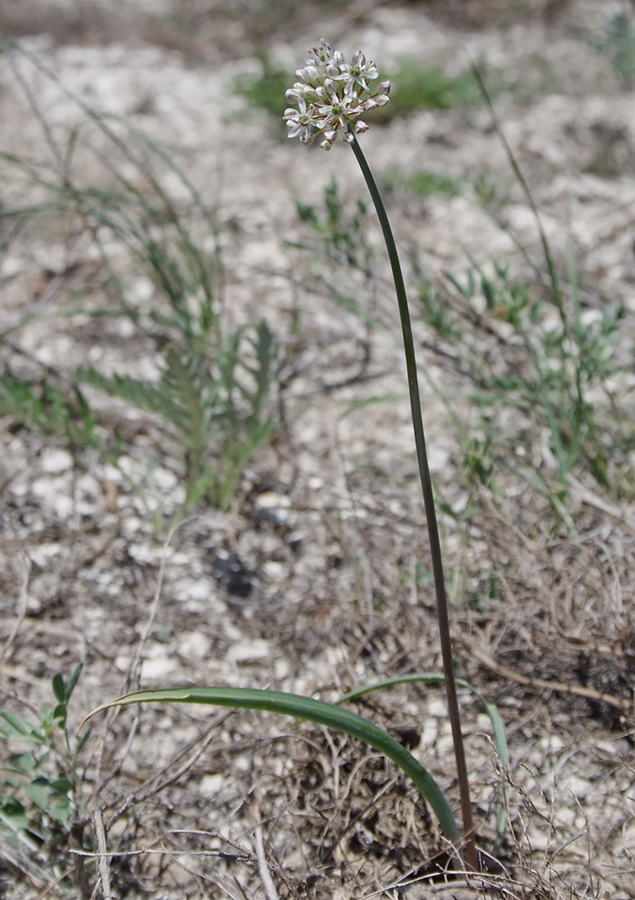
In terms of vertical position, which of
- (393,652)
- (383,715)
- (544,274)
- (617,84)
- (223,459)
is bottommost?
(383,715)

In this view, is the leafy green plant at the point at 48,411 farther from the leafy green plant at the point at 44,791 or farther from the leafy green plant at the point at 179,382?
the leafy green plant at the point at 44,791

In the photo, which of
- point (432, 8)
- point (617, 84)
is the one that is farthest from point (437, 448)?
point (432, 8)

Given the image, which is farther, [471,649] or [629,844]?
[471,649]

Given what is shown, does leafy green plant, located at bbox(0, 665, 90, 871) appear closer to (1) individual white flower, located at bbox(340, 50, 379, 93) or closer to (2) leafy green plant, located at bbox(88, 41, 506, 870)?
(2) leafy green plant, located at bbox(88, 41, 506, 870)

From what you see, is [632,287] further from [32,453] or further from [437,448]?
[32,453]

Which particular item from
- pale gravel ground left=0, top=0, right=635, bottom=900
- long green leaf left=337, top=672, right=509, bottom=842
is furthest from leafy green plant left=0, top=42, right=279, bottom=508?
long green leaf left=337, top=672, right=509, bottom=842

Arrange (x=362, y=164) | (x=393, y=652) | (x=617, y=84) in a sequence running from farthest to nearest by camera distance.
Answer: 1. (x=617, y=84)
2. (x=393, y=652)
3. (x=362, y=164)
